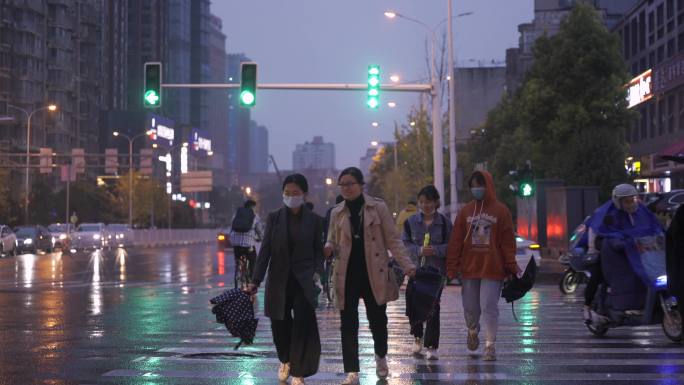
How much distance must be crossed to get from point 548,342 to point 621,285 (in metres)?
1.08

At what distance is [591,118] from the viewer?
43812 mm

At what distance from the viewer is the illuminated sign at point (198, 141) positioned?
18066 centimetres

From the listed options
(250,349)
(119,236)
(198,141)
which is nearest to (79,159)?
(119,236)

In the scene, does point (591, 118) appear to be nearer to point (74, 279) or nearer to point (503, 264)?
point (74, 279)

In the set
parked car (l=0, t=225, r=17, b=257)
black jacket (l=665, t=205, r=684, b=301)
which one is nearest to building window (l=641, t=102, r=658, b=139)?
parked car (l=0, t=225, r=17, b=257)

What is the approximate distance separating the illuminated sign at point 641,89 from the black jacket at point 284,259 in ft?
150

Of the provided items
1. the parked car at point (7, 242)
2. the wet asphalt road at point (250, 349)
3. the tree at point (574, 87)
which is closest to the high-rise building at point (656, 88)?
the tree at point (574, 87)

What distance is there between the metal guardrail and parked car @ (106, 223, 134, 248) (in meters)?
4.28

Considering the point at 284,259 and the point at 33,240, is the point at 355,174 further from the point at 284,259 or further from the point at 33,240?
the point at 33,240

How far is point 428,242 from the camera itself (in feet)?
39.2

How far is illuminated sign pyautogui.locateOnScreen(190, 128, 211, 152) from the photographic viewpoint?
593 ft

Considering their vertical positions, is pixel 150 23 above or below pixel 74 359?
above

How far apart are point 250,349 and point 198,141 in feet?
571

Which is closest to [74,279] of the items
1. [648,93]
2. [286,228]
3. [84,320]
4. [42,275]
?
[42,275]
